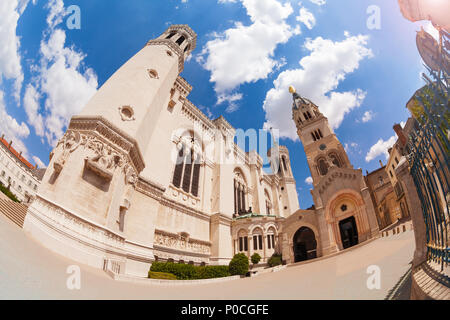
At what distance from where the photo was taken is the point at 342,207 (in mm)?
19453

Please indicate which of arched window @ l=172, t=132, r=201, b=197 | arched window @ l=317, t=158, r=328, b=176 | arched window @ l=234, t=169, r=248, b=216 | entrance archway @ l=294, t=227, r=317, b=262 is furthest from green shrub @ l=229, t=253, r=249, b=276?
arched window @ l=317, t=158, r=328, b=176

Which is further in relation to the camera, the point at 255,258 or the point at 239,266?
the point at 255,258

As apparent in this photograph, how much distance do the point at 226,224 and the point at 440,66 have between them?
2221 cm

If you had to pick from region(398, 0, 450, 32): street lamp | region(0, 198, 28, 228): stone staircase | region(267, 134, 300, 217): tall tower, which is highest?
region(267, 134, 300, 217): tall tower

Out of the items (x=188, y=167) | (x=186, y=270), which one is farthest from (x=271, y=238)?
(x=188, y=167)

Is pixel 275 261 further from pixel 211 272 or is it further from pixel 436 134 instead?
pixel 436 134

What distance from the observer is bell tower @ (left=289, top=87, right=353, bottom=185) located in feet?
92.2

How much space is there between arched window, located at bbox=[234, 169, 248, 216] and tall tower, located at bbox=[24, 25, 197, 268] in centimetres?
1599

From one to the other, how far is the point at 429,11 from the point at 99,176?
19026 millimetres

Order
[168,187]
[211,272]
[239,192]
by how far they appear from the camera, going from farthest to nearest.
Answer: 1. [239,192]
2. [168,187]
3. [211,272]

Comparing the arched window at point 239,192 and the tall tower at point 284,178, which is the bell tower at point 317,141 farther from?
the tall tower at point 284,178

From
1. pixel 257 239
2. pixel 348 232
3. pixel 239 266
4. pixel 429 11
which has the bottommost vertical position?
pixel 239 266

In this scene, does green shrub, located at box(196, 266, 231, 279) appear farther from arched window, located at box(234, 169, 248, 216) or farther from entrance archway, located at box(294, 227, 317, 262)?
arched window, located at box(234, 169, 248, 216)

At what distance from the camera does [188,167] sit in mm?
25141
